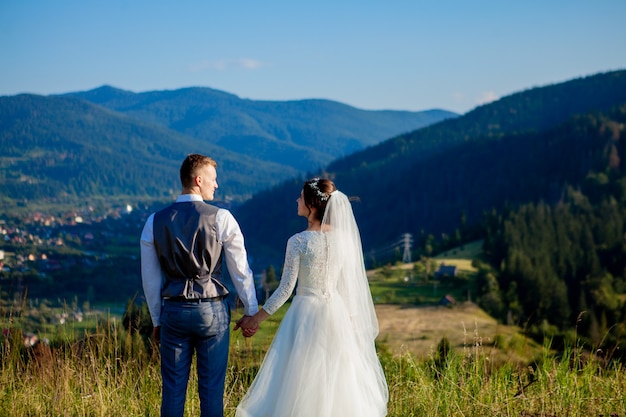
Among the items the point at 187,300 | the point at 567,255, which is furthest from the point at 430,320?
Answer: the point at 187,300

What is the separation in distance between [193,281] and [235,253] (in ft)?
0.99

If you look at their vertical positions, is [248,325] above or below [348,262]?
below

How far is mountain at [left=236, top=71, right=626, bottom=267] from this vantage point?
353ft

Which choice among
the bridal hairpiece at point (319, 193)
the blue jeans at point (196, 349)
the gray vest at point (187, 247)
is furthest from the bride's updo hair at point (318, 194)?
the blue jeans at point (196, 349)

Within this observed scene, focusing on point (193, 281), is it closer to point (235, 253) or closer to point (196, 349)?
point (235, 253)

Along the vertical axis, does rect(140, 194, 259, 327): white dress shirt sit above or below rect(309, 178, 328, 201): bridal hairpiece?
below

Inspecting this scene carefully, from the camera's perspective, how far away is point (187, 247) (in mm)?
3824

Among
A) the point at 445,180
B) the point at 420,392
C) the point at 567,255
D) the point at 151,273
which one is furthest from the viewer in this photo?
the point at 445,180

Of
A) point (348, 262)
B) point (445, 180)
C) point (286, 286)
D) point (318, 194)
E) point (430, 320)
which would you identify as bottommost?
point (430, 320)

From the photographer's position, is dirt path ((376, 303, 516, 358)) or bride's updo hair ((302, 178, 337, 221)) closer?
bride's updo hair ((302, 178, 337, 221))

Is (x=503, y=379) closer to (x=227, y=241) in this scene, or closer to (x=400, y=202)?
(x=227, y=241)

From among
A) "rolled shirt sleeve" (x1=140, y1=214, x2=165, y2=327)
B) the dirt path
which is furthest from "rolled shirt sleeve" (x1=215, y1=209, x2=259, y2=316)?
the dirt path

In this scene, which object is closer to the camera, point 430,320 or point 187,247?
point 187,247

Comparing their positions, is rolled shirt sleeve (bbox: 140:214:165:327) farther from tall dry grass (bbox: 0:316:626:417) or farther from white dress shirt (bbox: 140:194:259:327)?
tall dry grass (bbox: 0:316:626:417)
